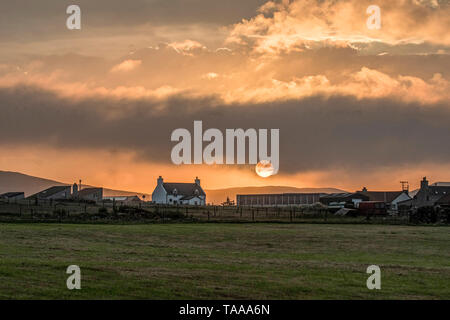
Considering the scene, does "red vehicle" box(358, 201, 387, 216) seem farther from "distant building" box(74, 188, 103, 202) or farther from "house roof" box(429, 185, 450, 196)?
"distant building" box(74, 188, 103, 202)

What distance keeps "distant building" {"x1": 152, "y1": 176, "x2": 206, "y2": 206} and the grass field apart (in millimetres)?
116921

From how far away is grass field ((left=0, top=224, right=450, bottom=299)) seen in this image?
72.7 ft

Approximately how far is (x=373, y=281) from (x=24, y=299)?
1300 centimetres

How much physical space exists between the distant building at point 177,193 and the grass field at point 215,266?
117m

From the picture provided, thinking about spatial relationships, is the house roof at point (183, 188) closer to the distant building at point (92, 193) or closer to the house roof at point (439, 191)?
the distant building at point (92, 193)

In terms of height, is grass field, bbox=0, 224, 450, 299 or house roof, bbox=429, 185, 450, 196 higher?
house roof, bbox=429, 185, 450, 196

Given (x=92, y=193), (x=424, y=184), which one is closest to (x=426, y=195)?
(x=424, y=184)

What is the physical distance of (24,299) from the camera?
20.0m

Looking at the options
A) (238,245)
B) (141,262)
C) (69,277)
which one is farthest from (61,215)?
(69,277)

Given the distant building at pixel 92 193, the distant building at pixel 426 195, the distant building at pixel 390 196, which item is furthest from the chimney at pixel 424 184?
the distant building at pixel 92 193

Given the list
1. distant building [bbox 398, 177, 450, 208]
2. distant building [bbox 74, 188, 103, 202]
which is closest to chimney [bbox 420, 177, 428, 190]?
distant building [bbox 398, 177, 450, 208]

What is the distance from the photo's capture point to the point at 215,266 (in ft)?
96.6
